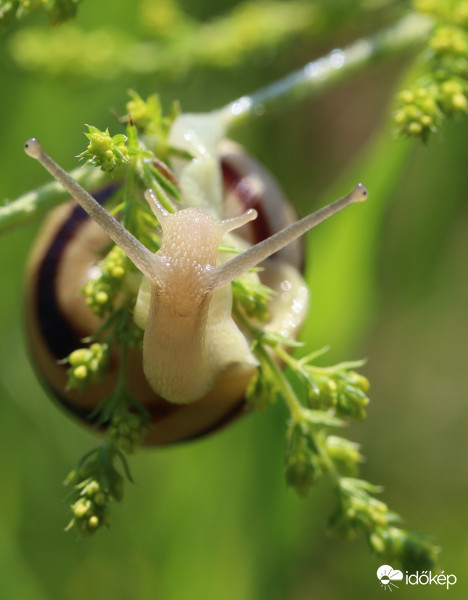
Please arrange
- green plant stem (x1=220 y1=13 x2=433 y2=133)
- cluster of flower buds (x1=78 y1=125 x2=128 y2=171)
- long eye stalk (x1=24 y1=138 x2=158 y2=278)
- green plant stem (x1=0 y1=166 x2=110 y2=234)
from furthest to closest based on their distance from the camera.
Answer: green plant stem (x1=220 y1=13 x2=433 y2=133) < green plant stem (x1=0 y1=166 x2=110 y2=234) < long eye stalk (x1=24 y1=138 x2=158 y2=278) < cluster of flower buds (x1=78 y1=125 x2=128 y2=171)

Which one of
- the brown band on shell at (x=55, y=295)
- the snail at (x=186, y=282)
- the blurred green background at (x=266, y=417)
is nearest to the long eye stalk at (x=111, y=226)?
the snail at (x=186, y=282)

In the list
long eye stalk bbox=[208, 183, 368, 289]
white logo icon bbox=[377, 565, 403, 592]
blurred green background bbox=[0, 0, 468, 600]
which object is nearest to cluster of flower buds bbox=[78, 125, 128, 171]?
long eye stalk bbox=[208, 183, 368, 289]

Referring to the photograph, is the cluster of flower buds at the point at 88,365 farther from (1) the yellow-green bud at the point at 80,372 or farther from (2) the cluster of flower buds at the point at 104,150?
(2) the cluster of flower buds at the point at 104,150

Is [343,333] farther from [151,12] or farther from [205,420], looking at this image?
[151,12]

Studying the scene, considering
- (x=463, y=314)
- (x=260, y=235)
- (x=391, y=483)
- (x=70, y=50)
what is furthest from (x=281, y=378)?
(x=463, y=314)

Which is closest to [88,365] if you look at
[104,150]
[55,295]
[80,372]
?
[80,372]

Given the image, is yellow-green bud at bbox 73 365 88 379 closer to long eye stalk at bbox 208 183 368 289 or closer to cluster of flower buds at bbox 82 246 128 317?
cluster of flower buds at bbox 82 246 128 317
